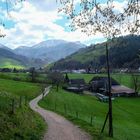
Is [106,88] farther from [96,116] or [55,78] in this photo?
[96,116]

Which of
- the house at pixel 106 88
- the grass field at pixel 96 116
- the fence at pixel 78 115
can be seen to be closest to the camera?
the grass field at pixel 96 116

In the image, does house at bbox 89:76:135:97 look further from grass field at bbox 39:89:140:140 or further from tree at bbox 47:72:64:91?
grass field at bbox 39:89:140:140

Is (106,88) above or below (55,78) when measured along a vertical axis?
below

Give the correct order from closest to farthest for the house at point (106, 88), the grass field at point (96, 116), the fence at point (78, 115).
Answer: the grass field at point (96, 116)
the fence at point (78, 115)
the house at point (106, 88)

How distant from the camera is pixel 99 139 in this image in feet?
100

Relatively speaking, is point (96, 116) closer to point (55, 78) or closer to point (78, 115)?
point (78, 115)

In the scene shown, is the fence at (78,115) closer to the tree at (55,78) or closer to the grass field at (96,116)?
the grass field at (96,116)

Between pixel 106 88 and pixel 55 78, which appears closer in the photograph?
pixel 106 88

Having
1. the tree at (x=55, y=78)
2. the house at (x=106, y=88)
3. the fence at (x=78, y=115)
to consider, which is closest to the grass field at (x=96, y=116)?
the fence at (x=78, y=115)

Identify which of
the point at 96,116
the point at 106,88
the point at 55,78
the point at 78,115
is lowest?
the point at 96,116

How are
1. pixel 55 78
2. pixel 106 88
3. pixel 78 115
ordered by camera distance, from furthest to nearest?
1. pixel 55 78
2. pixel 106 88
3. pixel 78 115

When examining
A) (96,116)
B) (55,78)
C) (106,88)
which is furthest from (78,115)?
(55,78)

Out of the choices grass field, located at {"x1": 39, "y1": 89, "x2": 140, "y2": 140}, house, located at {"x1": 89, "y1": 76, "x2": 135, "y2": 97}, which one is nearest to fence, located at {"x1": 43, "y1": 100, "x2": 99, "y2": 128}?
grass field, located at {"x1": 39, "y1": 89, "x2": 140, "y2": 140}

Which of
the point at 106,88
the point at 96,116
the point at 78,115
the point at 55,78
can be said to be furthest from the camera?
the point at 55,78
